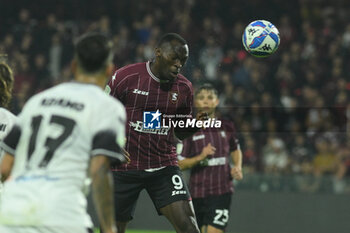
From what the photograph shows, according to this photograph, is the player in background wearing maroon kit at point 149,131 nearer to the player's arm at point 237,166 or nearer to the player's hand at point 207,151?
the player's hand at point 207,151

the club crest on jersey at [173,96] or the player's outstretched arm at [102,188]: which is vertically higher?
the club crest on jersey at [173,96]

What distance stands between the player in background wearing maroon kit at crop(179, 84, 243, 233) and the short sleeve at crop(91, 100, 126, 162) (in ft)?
16.3

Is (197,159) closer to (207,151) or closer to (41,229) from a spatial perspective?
(207,151)

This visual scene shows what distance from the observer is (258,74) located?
1517 centimetres

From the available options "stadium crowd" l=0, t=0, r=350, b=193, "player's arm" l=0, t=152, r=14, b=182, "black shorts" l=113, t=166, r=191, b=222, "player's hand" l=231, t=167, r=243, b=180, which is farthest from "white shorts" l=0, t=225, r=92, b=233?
"stadium crowd" l=0, t=0, r=350, b=193

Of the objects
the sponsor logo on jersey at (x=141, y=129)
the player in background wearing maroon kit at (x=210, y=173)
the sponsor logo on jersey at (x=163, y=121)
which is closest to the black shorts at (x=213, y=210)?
the player in background wearing maroon kit at (x=210, y=173)

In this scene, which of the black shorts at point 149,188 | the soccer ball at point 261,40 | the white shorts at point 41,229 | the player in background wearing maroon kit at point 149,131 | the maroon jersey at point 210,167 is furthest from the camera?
the maroon jersey at point 210,167

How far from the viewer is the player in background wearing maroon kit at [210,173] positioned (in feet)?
29.5

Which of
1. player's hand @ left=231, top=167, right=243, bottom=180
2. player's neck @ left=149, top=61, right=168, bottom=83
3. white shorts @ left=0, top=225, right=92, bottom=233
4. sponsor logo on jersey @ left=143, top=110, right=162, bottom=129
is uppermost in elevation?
player's neck @ left=149, top=61, right=168, bottom=83

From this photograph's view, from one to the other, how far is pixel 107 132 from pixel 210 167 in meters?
5.36

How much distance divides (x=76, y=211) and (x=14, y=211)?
316 mm

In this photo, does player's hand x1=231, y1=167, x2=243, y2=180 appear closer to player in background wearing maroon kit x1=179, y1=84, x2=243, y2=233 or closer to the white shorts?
player in background wearing maroon kit x1=179, y1=84, x2=243, y2=233

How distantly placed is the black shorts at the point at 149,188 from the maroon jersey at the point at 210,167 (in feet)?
6.47

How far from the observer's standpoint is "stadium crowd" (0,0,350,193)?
12.4m
